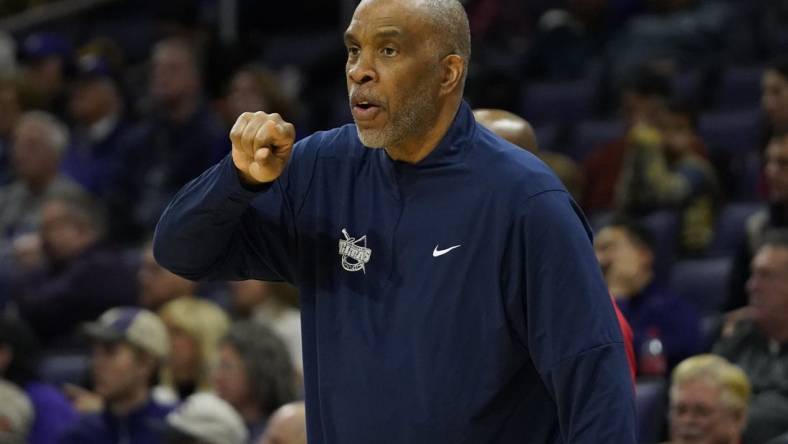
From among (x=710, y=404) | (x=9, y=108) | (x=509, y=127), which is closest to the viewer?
(x=509, y=127)

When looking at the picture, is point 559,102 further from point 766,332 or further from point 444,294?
point 444,294

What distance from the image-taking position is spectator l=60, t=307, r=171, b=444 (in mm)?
5516

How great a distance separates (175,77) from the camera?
8000mm

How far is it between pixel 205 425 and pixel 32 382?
1324mm

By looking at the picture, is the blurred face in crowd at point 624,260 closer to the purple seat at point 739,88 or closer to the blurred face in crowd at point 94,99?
the purple seat at point 739,88

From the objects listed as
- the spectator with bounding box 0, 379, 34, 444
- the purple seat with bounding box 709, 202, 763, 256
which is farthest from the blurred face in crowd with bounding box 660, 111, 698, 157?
the spectator with bounding box 0, 379, 34, 444

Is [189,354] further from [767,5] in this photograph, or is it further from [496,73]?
[767,5]

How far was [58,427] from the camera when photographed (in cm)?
580

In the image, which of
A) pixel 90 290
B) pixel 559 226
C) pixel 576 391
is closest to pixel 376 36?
pixel 559 226

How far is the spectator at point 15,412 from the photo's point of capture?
5.63 metres

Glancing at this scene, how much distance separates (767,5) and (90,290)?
383 cm

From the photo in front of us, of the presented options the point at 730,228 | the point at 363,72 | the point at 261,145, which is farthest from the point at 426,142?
the point at 730,228

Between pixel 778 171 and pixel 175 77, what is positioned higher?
pixel 175 77

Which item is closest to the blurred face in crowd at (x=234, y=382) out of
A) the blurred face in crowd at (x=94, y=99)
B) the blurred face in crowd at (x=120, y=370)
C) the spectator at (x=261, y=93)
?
the blurred face in crowd at (x=120, y=370)
